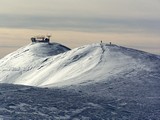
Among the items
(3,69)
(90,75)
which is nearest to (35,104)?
(90,75)

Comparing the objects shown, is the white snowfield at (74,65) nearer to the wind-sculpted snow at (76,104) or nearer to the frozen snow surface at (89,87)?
the frozen snow surface at (89,87)

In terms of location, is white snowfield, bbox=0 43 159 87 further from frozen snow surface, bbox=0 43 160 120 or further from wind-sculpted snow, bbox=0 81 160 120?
wind-sculpted snow, bbox=0 81 160 120

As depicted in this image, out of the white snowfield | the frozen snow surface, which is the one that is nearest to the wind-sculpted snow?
the frozen snow surface

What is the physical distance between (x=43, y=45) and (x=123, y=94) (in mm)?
85203

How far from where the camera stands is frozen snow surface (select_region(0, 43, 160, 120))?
35.8 metres

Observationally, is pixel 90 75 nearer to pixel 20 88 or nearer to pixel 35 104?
pixel 20 88

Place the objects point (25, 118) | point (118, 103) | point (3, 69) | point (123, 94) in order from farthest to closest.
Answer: point (3, 69) → point (123, 94) → point (118, 103) → point (25, 118)

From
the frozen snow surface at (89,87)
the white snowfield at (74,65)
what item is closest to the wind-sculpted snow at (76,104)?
the frozen snow surface at (89,87)

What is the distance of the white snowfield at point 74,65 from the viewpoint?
64.4m

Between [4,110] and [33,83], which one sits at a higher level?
[4,110]

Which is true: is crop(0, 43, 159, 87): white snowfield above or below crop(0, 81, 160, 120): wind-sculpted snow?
below

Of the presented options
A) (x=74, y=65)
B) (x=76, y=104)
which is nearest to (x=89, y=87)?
(x=76, y=104)

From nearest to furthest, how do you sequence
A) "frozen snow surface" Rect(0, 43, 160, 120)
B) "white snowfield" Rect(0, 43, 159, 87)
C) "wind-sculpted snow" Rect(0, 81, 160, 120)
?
"wind-sculpted snow" Rect(0, 81, 160, 120) → "frozen snow surface" Rect(0, 43, 160, 120) → "white snowfield" Rect(0, 43, 159, 87)

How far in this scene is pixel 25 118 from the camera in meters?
32.1
